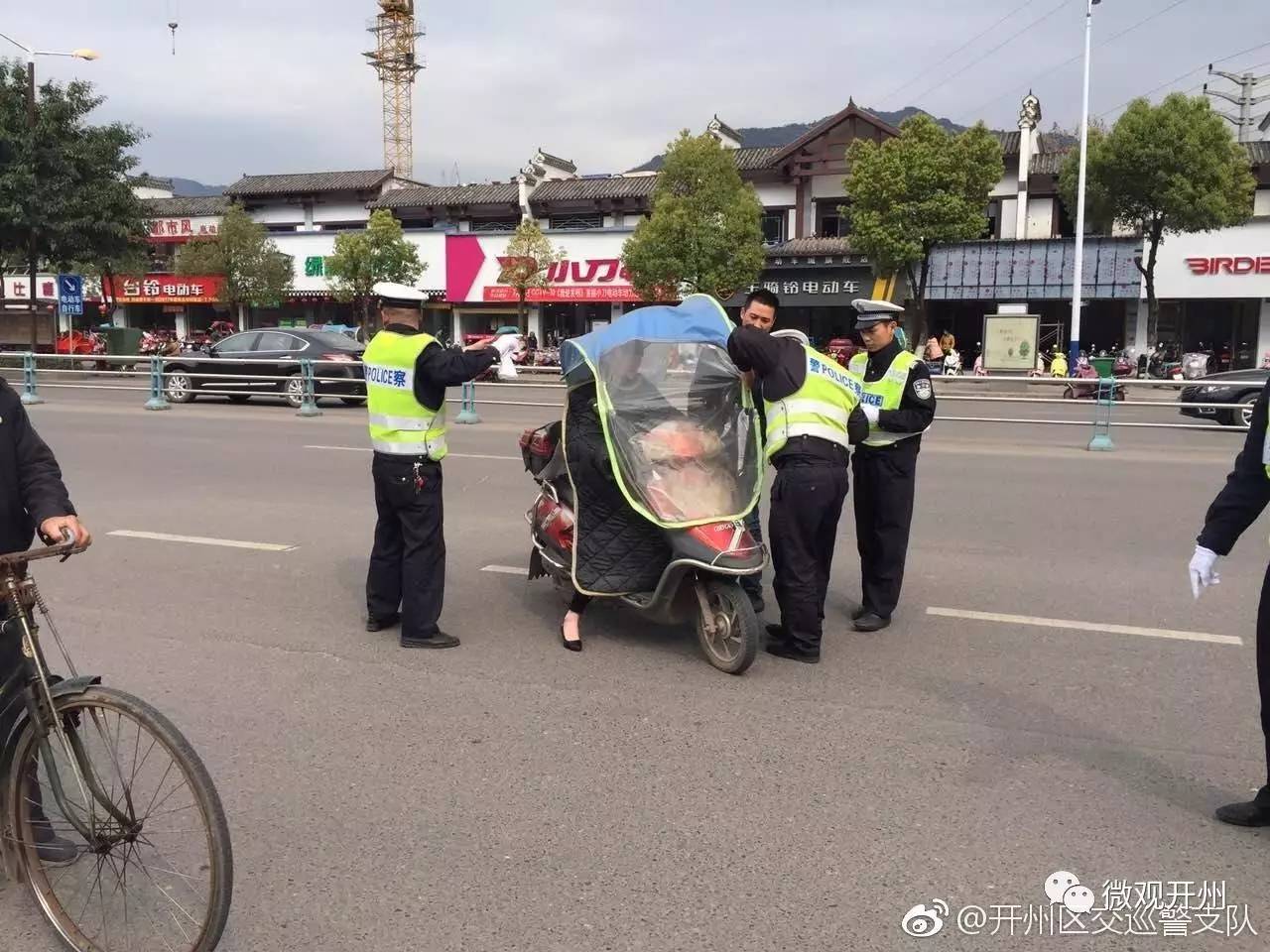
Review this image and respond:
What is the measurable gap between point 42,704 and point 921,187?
32.4 m

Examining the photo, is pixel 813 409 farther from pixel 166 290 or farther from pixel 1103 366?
pixel 166 290

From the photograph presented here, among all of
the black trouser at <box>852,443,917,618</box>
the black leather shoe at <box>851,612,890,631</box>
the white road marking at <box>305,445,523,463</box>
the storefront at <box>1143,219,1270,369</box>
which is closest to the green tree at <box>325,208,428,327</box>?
the storefront at <box>1143,219,1270,369</box>

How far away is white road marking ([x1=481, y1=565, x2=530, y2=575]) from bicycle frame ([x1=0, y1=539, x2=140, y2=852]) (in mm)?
4146

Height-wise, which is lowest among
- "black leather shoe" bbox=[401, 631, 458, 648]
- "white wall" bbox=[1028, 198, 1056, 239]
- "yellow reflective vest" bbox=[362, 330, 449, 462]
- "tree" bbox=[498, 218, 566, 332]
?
"black leather shoe" bbox=[401, 631, 458, 648]

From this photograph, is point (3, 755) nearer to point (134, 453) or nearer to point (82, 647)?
point (82, 647)

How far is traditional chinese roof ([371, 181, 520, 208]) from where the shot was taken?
45406mm

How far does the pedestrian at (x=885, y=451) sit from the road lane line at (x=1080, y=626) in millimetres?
495

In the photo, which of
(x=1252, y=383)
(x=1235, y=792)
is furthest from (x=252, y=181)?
(x=1235, y=792)

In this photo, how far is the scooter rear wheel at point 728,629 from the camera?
4.84 meters

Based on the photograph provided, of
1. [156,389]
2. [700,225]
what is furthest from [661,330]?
[700,225]

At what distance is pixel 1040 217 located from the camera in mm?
37969

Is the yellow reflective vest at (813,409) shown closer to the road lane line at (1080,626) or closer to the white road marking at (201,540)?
the road lane line at (1080,626)

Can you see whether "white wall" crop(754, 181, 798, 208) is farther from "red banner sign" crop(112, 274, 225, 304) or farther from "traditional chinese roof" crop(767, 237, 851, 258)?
"red banner sign" crop(112, 274, 225, 304)

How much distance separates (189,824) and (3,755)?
2.09 feet
